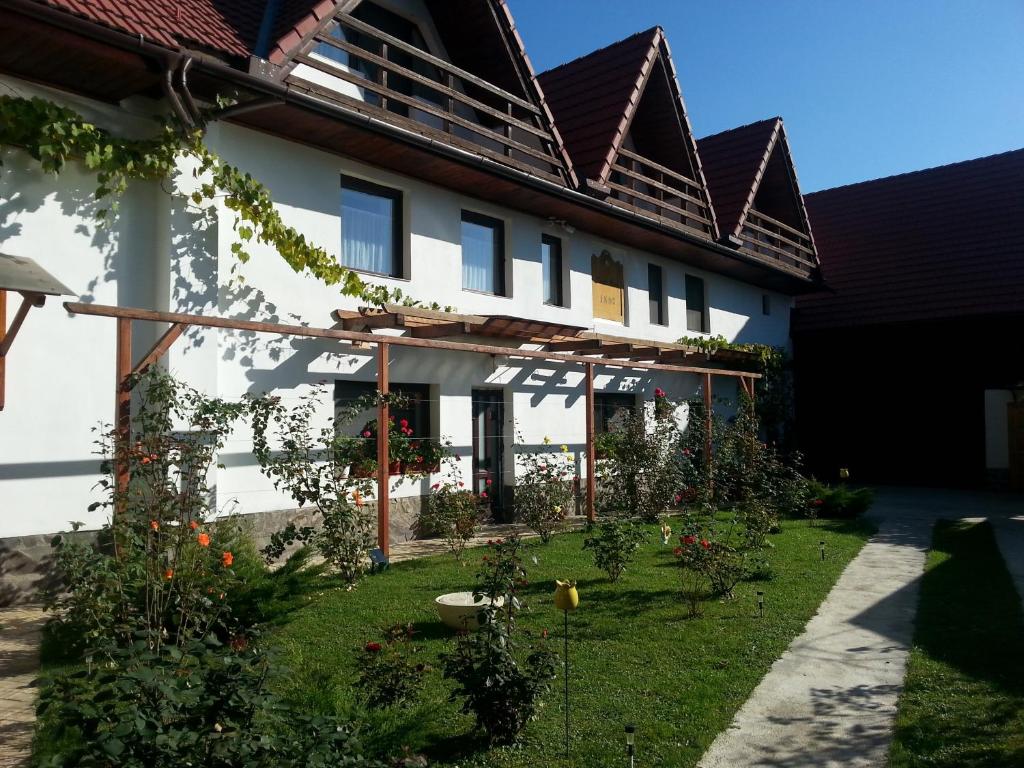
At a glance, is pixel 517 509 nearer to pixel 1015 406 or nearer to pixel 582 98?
pixel 582 98

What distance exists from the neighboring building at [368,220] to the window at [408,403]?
0.18 feet

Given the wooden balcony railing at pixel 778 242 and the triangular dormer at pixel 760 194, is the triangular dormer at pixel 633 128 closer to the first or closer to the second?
the triangular dormer at pixel 760 194

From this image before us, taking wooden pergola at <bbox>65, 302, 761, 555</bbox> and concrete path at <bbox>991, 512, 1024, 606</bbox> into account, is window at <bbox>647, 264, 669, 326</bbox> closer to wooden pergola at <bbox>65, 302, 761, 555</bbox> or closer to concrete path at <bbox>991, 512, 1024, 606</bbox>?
wooden pergola at <bbox>65, 302, 761, 555</bbox>

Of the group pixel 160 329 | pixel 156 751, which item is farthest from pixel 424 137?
pixel 156 751

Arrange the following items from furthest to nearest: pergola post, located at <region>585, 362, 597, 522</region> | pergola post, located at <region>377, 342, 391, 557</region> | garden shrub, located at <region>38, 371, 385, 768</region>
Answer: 1. pergola post, located at <region>585, 362, 597, 522</region>
2. pergola post, located at <region>377, 342, 391, 557</region>
3. garden shrub, located at <region>38, 371, 385, 768</region>

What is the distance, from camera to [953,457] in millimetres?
18609

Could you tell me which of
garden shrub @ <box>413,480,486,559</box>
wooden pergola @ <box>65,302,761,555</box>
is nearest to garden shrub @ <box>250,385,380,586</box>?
wooden pergola @ <box>65,302,761,555</box>

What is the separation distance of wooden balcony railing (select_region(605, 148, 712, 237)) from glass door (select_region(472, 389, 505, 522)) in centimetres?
389

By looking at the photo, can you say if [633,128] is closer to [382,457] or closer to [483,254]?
[483,254]

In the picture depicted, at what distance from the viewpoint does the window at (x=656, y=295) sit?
1573 centimetres

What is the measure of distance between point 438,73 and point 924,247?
44.0 ft

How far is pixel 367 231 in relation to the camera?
10.5m

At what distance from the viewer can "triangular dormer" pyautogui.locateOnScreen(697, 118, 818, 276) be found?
17.2 metres

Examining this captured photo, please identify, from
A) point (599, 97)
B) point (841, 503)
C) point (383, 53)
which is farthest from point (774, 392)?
point (383, 53)
